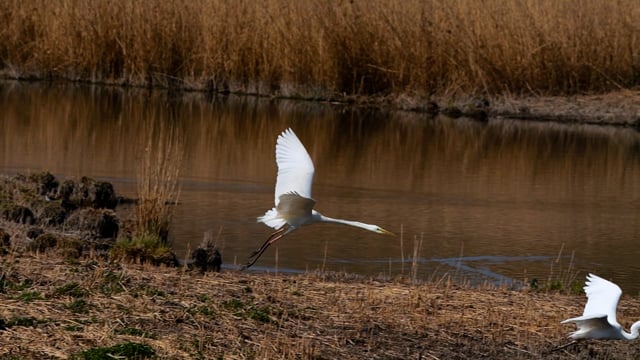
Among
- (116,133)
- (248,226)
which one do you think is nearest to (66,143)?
(116,133)

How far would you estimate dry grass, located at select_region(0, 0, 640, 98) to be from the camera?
2484 cm

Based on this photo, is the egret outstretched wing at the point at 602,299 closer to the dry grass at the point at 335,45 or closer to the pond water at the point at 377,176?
the pond water at the point at 377,176

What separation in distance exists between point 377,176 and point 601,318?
980 cm

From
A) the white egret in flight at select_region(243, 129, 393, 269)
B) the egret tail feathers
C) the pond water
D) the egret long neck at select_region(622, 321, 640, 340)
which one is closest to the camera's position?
the egret long neck at select_region(622, 321, 640, 340)

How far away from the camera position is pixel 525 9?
2584cm

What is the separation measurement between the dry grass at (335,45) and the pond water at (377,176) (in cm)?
101

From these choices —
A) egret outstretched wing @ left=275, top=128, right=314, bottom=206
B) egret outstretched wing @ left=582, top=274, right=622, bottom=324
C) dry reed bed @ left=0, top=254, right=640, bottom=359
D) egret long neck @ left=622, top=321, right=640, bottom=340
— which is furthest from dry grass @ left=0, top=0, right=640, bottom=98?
egret long neck @ left=622, top=321, right=640, bottom=340

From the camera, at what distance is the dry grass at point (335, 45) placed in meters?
24.8

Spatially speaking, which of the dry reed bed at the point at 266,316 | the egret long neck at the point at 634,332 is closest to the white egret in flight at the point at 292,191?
the dry reed bed at the point at 266,316

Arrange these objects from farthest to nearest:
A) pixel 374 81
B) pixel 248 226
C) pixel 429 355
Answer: pixel 374 81, pixel 248 226, pixel 429 355

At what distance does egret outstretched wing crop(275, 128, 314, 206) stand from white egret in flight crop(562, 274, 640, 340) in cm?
204

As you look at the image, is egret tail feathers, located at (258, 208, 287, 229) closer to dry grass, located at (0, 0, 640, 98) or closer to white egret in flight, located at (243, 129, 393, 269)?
white egret in flight, located at (243, 129, 393, 269)

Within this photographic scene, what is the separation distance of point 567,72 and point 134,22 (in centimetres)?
865

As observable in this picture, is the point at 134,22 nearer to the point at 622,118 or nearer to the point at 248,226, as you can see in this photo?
the point at 622,118
